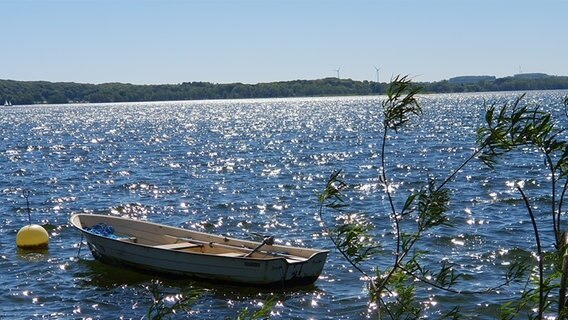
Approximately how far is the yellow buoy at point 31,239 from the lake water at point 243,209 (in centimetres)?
25

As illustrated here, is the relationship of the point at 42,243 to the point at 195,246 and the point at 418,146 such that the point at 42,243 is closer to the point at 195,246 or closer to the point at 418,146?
the point at 195,246

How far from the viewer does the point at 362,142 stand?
6088 cm

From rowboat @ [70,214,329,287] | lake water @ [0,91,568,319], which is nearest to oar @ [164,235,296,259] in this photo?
rowboat @ [70,214,329,287]

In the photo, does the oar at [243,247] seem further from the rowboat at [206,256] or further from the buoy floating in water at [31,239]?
the buoy floating in water at [31,239]

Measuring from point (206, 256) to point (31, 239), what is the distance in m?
7.06

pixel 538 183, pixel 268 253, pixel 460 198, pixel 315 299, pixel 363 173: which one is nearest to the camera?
pixel 315 299

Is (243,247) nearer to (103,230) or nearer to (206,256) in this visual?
(206,256)

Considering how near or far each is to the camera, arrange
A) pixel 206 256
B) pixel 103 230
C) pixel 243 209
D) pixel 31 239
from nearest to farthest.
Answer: pixel 206 256, pixel 103 230, pixel 31 239, pixel 243 209

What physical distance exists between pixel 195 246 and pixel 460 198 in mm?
13521

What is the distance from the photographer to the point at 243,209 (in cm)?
2889

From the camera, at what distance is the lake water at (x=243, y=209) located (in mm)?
17453

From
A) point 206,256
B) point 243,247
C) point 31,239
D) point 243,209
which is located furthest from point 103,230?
point 243,209

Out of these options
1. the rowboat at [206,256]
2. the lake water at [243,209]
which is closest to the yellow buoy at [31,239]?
the lake water at [243,209]

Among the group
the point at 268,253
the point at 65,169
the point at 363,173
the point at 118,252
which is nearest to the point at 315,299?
the point at 268,253
